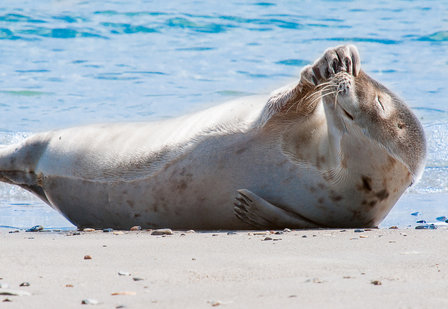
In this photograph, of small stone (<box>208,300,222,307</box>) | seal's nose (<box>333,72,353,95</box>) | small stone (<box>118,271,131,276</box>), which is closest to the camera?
small stone (<box>208,300,222,307</box>)

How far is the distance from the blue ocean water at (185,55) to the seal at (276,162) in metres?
1.72

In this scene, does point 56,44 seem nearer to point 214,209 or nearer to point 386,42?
point 386,42

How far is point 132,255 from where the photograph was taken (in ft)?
9.66

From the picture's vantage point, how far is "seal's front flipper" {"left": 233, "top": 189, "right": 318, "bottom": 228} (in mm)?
4062

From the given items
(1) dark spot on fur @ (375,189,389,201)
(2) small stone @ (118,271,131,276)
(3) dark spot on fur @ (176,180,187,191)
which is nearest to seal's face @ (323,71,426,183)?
(1) dark spot on fur @ (375,189,389,201)

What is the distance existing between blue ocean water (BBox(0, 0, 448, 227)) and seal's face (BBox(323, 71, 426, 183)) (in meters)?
2.15

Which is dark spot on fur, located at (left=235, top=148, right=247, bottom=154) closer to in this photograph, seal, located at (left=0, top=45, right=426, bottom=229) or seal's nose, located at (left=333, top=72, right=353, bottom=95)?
seal, located at (left=0, top=45, right=426, bottom=229)

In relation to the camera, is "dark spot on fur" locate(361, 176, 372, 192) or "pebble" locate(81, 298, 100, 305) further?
"dark spot on fur" locate(361, 176, 372, 192)

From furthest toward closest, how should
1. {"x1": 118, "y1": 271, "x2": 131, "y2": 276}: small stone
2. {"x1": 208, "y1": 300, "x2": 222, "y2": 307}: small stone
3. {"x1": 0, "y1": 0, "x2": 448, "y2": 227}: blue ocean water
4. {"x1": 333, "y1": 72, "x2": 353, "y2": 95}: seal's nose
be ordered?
{"x1": 0, "y1": 0, "x2": 448, "y2": 227}: blue ocean water, {"x1": 333, "y1": 72, "x2": 353, "y2": 95}: seal's nose, {"x1": 118, "y1": 271, "x2": 131, "y2": 276}: small stone, {"x1": 208, "y1": 300, "x2": 222, "y2": 307}: small stone

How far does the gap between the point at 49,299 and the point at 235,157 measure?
2157 millimetres

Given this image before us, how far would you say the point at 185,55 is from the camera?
14.4 m

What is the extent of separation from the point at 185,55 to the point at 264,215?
10.5 metres

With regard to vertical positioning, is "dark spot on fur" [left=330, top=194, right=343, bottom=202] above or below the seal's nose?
below

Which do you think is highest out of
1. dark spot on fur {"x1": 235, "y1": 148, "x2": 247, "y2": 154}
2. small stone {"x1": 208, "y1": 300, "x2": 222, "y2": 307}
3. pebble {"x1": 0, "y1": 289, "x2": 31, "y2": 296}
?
small stone {"x1": 208, "y1": 300, "x2": 222, "y2": 307}
